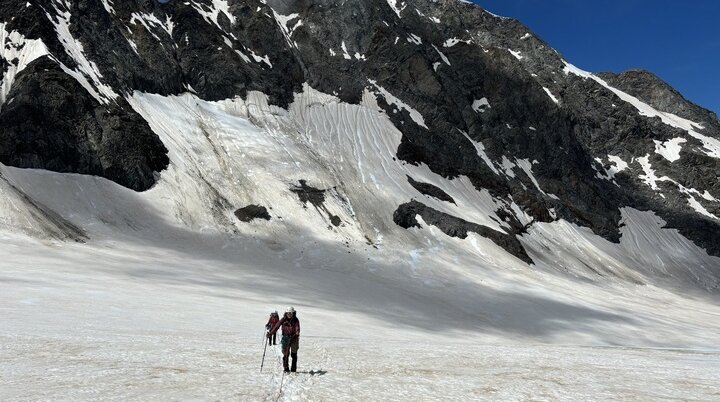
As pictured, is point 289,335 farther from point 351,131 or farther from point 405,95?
point 405,95

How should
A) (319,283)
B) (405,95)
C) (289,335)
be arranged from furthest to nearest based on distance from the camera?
(405,95), (319,283), (289,335)

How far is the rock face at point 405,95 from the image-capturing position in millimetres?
68500

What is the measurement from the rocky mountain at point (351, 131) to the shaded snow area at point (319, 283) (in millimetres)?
677

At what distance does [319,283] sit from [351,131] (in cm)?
5383

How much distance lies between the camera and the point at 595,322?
5578cm

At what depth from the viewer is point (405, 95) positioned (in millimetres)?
121062

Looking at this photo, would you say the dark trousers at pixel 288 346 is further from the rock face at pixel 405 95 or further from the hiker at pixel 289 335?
the rock face at pixel 405 95

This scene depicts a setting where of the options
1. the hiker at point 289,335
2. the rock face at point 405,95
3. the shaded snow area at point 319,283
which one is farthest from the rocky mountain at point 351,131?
the hiker at point 289,335

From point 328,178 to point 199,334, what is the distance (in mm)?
61434

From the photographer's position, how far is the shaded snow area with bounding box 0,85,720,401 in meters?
15.2

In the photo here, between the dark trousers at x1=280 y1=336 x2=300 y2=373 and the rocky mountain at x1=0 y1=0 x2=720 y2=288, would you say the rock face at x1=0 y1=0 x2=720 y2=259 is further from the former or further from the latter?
the dark trousers at x1=280 y1=336 x2=300 y2=373

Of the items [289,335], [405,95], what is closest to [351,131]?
[405,95]

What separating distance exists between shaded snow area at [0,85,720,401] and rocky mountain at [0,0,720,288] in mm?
677

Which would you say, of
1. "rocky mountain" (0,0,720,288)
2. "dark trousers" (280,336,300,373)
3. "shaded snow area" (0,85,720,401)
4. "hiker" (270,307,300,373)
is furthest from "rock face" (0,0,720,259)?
"dark trousers" (280,336,300,373)
